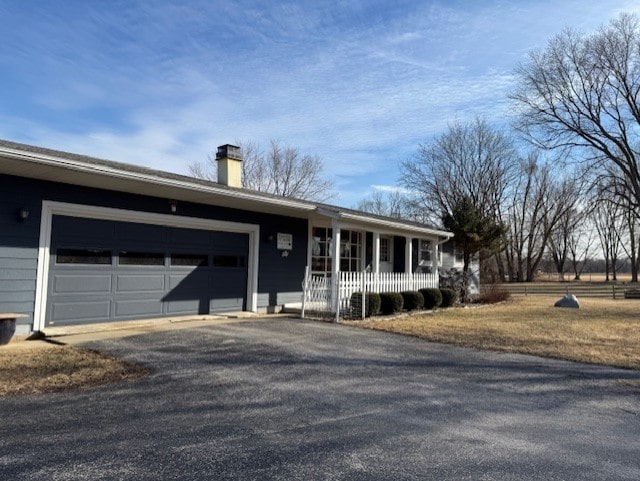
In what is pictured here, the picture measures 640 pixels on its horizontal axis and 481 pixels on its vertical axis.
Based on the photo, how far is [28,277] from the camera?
7.67 meters

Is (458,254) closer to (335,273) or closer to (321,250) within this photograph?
(321,250)

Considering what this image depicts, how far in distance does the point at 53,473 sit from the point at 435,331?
306 inches

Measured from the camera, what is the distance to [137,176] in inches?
313

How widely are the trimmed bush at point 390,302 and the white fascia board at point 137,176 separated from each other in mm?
3146

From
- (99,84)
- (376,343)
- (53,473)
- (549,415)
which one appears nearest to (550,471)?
(549,415)

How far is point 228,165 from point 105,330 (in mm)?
5343

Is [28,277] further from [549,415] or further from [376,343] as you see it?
[549,415]

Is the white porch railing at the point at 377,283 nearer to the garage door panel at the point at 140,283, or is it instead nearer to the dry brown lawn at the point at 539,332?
the dry brown lawn at the point at 539,332

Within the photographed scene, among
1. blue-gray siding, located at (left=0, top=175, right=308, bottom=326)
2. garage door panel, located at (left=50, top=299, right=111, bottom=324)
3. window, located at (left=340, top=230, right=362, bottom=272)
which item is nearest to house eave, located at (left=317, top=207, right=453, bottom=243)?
window, located at (left=340, top=230, right=362, bottom=272)

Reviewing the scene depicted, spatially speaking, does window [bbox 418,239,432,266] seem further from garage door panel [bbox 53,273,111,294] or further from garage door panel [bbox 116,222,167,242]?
garage door panel [bbox 53,273,111,294]

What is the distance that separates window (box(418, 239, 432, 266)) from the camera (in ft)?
56.4

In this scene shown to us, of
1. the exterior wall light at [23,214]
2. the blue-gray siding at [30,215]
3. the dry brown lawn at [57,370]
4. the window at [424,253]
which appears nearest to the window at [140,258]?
the blue-gray siding at [30,215]

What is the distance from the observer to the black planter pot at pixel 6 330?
698 cm

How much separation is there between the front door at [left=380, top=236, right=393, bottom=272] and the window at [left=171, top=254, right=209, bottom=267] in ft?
22.2
